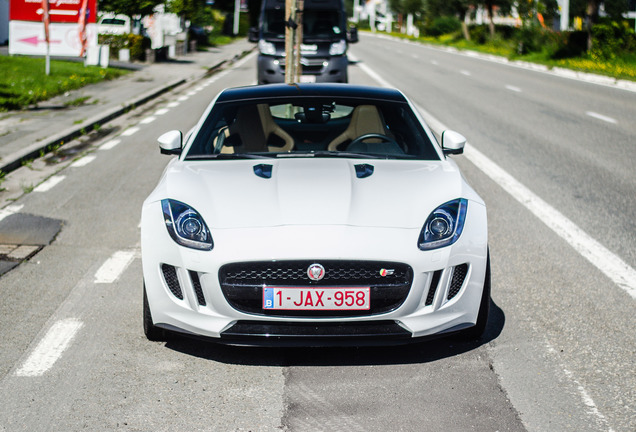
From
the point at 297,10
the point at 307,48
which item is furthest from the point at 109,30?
the point at 297,10

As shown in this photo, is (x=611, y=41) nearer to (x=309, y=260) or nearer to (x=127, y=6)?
(x=127, y=6)

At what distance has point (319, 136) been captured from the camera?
235 inches

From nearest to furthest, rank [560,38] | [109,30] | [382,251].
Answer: [382,251]
[109,30]
[560,38]

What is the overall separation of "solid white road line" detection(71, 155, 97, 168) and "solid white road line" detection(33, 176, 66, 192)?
2.81 ft

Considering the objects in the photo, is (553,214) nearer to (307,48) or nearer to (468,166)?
(468,166)

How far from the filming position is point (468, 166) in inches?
417

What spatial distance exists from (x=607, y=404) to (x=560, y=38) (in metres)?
38.1

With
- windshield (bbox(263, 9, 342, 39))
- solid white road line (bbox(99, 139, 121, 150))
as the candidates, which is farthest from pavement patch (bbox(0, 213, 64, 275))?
windshield (bbox(263, 9, 342, 39))

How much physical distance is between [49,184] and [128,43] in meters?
22.0

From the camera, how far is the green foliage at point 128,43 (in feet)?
99.8

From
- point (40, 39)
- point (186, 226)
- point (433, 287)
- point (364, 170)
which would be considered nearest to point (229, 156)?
point (364, 170)

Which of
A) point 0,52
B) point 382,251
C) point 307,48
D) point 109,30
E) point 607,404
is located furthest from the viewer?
point 109,30

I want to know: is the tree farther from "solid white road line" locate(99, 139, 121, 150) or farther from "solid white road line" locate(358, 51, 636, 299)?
"solid white road line" locate(358, 51, 636, 299)

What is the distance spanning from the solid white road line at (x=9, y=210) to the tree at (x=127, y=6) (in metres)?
22.3
